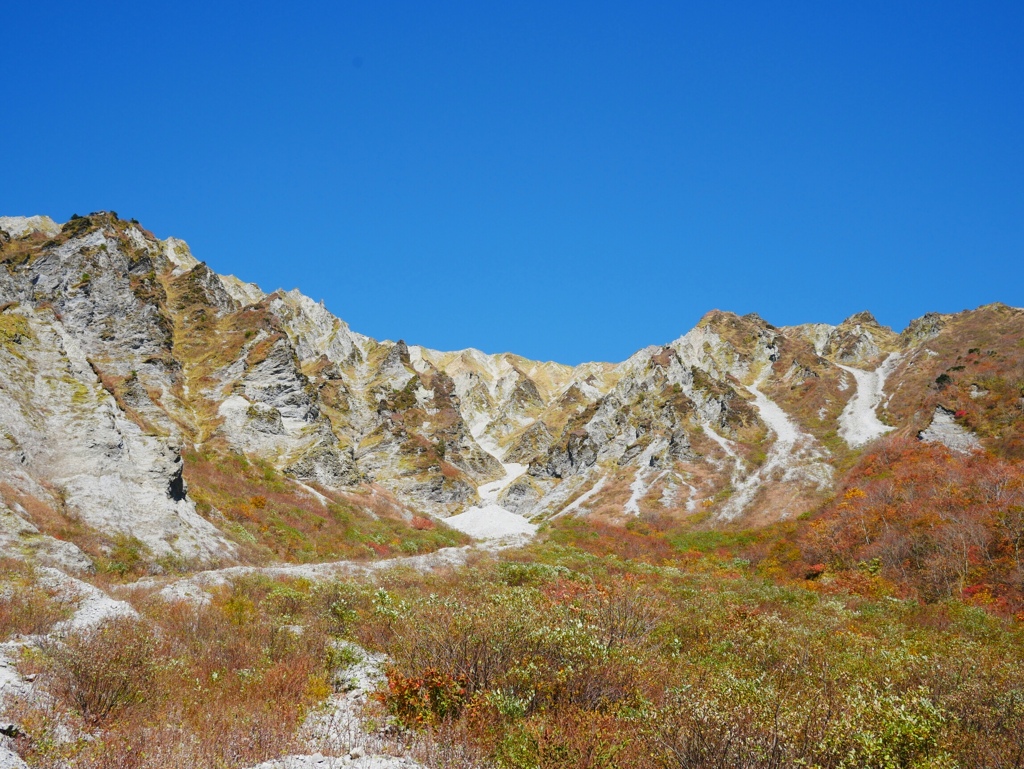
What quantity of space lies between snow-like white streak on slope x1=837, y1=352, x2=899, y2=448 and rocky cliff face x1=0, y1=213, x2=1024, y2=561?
0.59 meters

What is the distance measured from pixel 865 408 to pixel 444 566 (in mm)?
93504

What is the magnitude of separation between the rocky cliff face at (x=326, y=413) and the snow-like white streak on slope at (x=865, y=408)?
59cm

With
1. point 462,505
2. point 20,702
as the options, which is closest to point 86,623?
point 20,702

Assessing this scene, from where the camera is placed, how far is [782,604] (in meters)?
23.4

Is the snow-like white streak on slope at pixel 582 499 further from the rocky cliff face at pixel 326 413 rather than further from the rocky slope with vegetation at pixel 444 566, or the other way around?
the rocky slope with vegetation at pixel 444 566

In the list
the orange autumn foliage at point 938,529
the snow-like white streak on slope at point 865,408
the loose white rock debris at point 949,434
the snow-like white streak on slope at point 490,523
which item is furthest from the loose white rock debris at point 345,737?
the snow-like white streak on slope at point 865,408

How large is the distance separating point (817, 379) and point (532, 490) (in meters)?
67.2

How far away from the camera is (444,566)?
28016mm

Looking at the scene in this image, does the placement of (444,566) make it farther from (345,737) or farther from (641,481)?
(641,481)

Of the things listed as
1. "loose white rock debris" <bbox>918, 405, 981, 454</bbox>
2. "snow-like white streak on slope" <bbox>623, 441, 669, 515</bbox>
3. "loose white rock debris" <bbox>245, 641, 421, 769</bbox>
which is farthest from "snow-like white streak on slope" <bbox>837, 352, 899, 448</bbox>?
"loose white rock debris" <bbox>245, 641, 421, 769</bbox>

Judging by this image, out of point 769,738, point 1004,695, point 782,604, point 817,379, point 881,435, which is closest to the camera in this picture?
point 769,738

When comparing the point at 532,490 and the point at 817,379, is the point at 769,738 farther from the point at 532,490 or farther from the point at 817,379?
the point at 817,379

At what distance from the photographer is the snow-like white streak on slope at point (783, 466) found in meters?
66.0

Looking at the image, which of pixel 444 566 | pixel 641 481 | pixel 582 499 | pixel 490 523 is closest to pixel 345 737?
pixel 444 566
